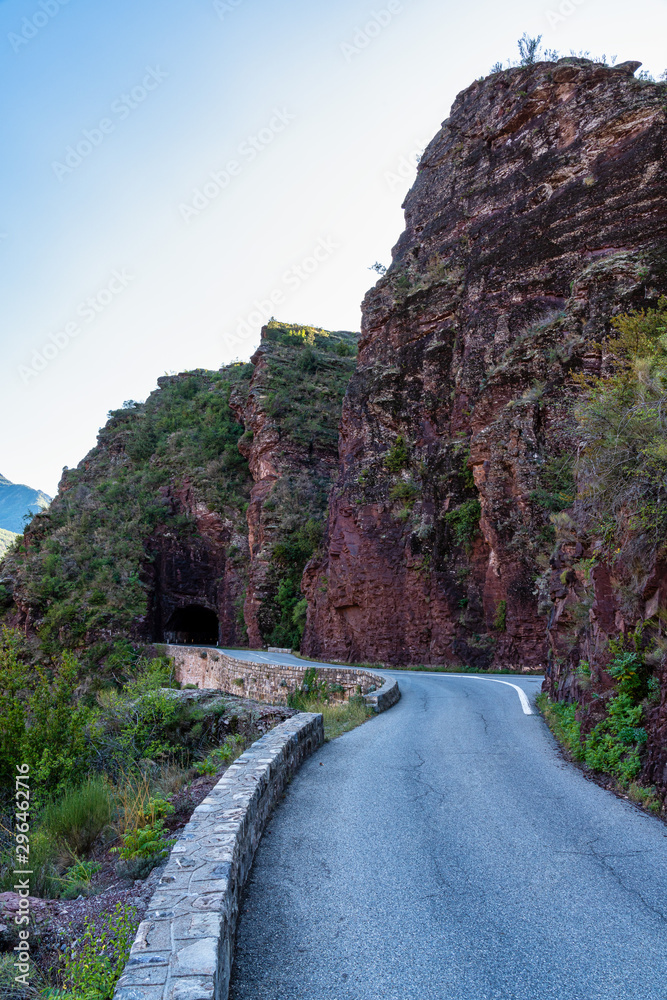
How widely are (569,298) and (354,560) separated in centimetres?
1457

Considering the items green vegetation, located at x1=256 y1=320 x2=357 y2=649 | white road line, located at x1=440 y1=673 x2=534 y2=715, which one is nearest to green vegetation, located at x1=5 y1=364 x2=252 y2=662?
green vegetation, located at x1=256 y1=320 x2=357 y2=649

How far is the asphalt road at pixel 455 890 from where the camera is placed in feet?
8.83

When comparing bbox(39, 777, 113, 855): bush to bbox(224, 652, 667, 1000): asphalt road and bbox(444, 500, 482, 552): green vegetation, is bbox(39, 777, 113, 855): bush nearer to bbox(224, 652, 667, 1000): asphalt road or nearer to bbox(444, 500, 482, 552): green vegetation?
bbox(224, 652, 667, 1000): asphalt road

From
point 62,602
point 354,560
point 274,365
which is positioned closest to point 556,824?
point 354,560

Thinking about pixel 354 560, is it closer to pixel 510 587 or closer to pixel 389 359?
pixel 510 587

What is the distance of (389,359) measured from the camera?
2853 cm

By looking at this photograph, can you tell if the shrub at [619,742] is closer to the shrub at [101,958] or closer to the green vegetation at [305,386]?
the shrub at [101,958]

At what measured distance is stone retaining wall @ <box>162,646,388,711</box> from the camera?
14680 millimetres

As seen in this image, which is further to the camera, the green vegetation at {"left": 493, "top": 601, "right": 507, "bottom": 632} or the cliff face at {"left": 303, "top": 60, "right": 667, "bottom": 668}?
the green vegetation at {"left": 493, "top": 601, "right": 507, "bottom": 632}

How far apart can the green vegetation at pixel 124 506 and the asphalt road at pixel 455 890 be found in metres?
31.2

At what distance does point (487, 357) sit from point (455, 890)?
21688 mm

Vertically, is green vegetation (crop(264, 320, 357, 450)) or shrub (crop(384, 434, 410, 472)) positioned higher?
green vegetation (crop(264, 320, 357, 450))

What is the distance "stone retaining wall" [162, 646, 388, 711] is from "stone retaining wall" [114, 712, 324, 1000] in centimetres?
715

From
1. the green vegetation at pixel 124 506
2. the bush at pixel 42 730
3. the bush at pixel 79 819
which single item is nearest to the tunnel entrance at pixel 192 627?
the green vegetation at pixel 124 506
